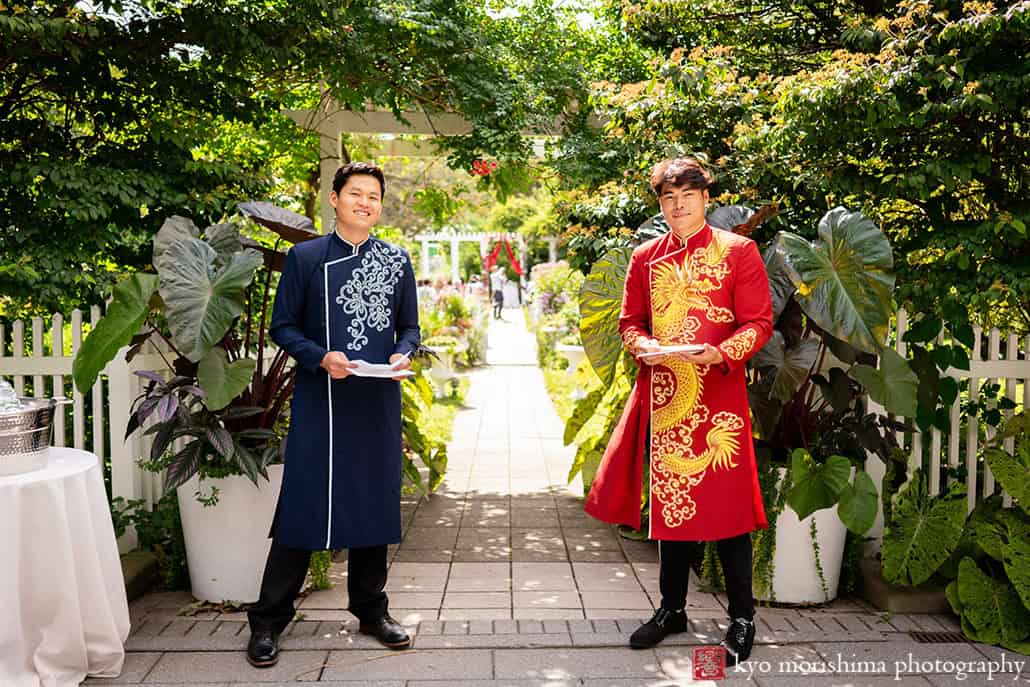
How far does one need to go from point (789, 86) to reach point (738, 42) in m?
1.51

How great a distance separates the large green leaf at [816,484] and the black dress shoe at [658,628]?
22.6 inches

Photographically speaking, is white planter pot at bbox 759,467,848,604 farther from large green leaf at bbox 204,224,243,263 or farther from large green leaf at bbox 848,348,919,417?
large green leaf at bbox 204,224,243,263

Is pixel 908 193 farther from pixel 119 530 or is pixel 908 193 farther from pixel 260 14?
pixel 119 530

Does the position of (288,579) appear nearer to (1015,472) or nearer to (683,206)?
(683,206)

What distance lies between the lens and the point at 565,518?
496 cm

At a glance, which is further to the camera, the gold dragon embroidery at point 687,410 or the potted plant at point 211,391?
the potted plant at point 211,391

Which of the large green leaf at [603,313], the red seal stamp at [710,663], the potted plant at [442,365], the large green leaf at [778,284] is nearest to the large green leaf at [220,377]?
the large green leaf at [603,313]

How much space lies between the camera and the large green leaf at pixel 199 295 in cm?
296

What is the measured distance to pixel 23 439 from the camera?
2.64 metres

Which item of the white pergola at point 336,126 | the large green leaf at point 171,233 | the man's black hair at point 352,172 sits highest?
the white pergola at point 336,126

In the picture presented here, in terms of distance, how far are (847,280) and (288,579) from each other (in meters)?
2.16

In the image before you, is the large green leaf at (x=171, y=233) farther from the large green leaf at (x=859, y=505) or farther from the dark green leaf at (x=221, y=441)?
the large green leaf at (x=859, y=505)

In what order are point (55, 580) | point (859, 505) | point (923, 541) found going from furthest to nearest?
1. point (923, 541)
2. point (859, 505)
3. point (55, 580)

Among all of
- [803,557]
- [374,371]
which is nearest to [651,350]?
[374,371]
